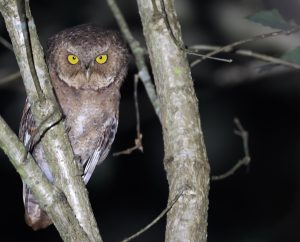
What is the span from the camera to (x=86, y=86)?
460cm

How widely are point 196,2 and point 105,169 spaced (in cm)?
179

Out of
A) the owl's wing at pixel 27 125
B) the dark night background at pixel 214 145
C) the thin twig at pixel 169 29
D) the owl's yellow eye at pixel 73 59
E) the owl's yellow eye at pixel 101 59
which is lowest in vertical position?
the dark night background at pixel 214 145

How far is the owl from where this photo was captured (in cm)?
450

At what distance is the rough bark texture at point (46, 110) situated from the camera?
2.85 metres

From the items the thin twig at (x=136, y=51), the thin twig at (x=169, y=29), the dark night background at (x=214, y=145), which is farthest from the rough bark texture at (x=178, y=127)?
the dark night background at (x=214, y=145)

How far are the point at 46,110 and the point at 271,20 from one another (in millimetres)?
1334

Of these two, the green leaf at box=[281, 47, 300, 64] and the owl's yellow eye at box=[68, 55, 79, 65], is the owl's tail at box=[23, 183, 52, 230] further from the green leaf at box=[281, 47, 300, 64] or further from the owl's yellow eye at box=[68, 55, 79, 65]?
the green leaf at box=[281, 47, 300, 64]

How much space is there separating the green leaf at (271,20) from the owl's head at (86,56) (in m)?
1.34

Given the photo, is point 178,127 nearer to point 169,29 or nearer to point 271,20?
point 169,29

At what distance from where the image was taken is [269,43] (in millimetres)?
5449

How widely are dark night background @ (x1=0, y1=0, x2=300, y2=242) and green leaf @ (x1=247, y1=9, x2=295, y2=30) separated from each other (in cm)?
219

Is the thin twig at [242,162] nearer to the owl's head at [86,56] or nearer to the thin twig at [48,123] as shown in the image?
the thin twig at [48,123]

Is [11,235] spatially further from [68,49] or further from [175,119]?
[175,119]

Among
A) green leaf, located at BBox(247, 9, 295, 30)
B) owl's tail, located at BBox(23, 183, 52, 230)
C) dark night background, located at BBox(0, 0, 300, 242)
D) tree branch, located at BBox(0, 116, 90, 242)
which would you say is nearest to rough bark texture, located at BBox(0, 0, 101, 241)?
tree branch, located at BBox(0, 116, 90, 242)
